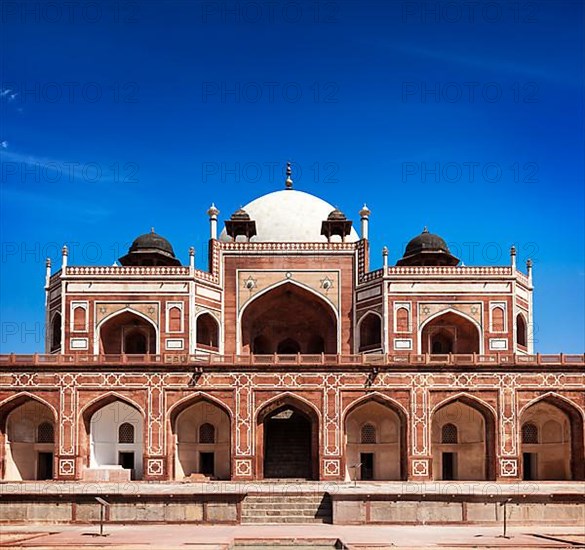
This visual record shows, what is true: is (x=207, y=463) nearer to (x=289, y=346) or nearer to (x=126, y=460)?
(x=126, y=460)

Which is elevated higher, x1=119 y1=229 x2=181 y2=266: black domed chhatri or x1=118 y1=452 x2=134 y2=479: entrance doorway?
x1=119 y1=229 x2=181 y2=266: black domed chhatri

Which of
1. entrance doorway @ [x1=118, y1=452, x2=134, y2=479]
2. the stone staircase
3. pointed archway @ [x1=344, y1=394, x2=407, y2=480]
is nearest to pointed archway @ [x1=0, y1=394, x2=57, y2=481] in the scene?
entrance doorway @ [x1=118, y1=452, x2=134, y2=479]

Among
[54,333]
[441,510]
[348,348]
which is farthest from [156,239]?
[441,510]

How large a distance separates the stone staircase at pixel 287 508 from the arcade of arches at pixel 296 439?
5.35 m

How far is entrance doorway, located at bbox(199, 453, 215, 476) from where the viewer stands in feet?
92.9

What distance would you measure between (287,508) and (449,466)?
8715 millimetres

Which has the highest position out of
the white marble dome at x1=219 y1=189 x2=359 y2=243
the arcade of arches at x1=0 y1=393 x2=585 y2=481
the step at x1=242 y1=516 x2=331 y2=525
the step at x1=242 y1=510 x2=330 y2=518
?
the white marble dome at x1=219 y1=189 x2=359 y2=243

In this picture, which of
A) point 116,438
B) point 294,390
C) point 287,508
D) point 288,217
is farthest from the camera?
point 288,217

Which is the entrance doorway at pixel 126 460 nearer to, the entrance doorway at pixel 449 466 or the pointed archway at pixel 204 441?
the pointed archway at pixel 204 441

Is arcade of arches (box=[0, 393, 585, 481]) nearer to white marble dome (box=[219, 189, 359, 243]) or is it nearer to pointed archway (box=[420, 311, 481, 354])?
pointed archway (box=[420, 311, 481, 354])

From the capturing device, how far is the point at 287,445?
92.7ft

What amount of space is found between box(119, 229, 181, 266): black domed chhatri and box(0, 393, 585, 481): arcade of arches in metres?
7.17

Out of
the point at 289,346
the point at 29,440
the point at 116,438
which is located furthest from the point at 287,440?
the point at 29,440

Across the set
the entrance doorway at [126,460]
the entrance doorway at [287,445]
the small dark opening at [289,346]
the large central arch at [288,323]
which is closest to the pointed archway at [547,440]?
the entrance doorway at [287,445]
